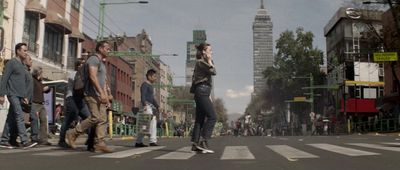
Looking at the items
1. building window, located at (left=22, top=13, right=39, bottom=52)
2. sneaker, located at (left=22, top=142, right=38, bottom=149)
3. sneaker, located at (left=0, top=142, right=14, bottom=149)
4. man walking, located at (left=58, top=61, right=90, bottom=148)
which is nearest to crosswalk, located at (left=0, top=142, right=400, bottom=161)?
sneaker, located at (left=22, top=142, right=38, bottom=149)

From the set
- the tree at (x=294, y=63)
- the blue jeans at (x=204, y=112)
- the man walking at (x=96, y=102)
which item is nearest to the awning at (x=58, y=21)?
the man walking at (x=96, y=102)

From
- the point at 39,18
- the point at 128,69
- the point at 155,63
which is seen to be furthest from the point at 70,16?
the point at 155,63

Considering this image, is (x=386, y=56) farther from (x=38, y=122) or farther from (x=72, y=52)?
(x=38, y=122)

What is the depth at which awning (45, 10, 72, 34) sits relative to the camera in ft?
95.4

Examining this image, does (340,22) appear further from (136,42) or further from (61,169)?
(61,169)

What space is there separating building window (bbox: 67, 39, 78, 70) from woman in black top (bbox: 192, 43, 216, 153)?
1045 inches

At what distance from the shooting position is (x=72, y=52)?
1375 inches

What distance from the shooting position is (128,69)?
69.9m

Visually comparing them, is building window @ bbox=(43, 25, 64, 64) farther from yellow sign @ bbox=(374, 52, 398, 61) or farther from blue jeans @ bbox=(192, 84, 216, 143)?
blue jeans @ bbox=(192, 84, 216, 143)

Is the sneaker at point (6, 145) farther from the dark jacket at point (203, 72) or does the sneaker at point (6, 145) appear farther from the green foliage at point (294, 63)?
the green foliage at point (294, 63)

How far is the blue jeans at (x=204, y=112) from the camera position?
849cm

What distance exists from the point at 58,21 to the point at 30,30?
2337mm

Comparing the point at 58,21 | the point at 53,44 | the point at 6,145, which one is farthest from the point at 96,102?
the point at 53,44

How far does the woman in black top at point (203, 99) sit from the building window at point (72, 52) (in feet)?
87.1
